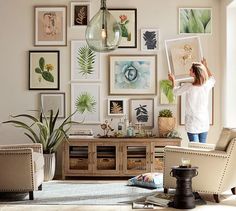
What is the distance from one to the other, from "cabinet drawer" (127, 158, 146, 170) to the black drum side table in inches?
79.3

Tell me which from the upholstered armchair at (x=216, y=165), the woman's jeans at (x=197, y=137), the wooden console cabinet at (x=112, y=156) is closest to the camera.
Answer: the upholstered armchair at (x=216, y=165)

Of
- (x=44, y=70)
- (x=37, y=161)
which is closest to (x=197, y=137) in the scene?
(x=37, y=161)

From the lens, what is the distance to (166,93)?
6.87 meters

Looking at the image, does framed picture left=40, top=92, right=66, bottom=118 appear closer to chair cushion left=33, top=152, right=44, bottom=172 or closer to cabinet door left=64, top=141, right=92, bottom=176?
cabinet door left=64, top=141, right=92, bottom=176

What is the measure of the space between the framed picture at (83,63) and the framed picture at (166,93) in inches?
38.6

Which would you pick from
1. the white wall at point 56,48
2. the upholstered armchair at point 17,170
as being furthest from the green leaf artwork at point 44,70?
the upholstered armchair at point 17,170

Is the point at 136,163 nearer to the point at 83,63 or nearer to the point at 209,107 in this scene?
the point at 209,107

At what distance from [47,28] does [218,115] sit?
289 centimetres

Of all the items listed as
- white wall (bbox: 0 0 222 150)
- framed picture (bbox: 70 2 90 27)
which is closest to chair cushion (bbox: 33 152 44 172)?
white wall (bbox: 0 0 222 150)

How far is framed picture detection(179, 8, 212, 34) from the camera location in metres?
6.88

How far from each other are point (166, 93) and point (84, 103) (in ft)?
4.07

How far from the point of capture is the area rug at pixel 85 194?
4746 mm

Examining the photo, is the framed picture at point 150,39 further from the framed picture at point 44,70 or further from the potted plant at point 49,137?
the potted plant at point 49,137

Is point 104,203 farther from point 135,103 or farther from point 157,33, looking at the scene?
point 157,33
